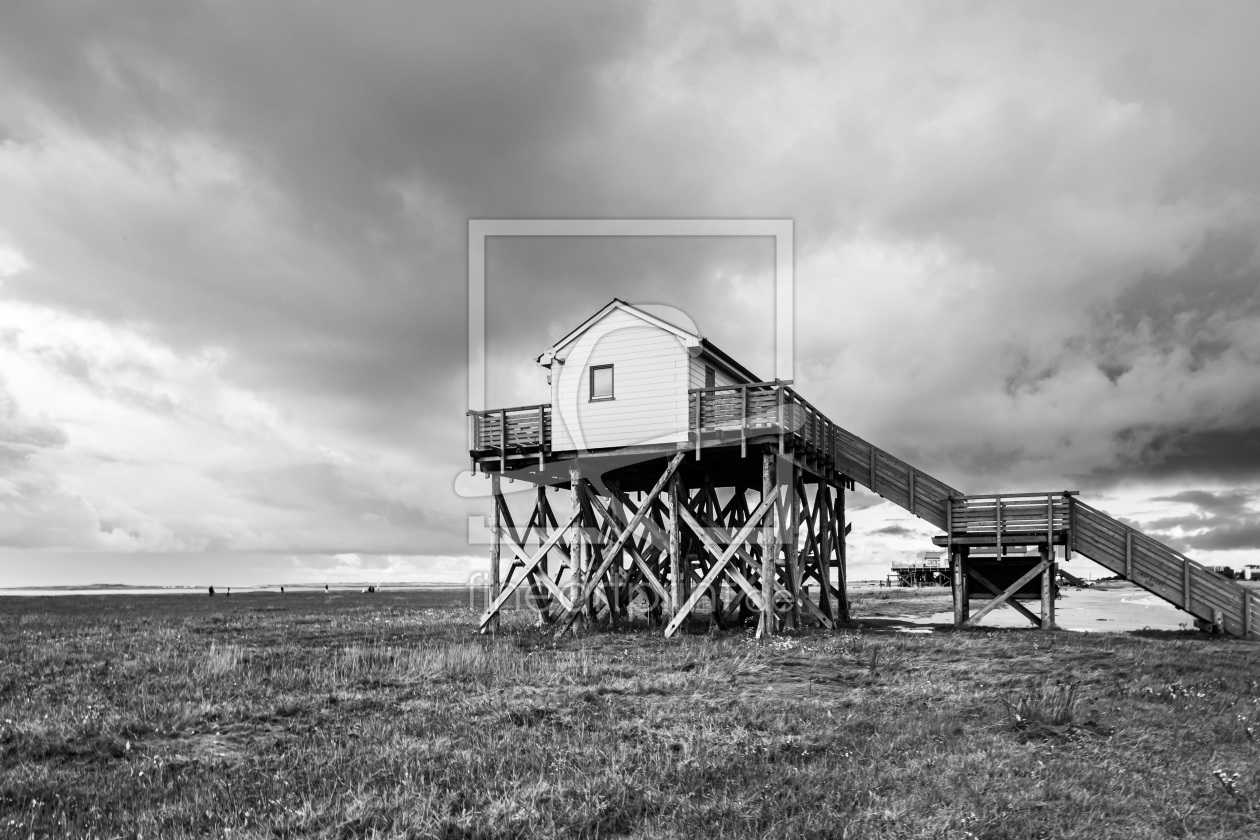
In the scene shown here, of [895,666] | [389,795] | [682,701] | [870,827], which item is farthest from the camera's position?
[895,666]

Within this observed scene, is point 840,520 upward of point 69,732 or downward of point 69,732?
upward

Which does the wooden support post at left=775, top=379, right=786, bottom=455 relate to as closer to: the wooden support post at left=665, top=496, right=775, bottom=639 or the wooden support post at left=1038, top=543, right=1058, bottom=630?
the wooden support post at left=665, top=496, right=775, bottom=639

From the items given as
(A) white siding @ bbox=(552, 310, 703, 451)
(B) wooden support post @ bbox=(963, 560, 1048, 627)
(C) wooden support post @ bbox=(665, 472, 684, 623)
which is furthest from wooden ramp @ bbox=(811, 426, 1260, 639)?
(A) white siding @ bbox=(552, 310, 703, 451)

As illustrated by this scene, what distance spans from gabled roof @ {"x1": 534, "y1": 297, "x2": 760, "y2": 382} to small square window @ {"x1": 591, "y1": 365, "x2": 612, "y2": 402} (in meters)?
1.31

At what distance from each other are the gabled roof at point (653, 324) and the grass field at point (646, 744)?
8917mm

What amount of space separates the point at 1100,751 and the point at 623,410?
1612cm

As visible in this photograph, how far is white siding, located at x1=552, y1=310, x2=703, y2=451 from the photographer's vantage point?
81.8 feet

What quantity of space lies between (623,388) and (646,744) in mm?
14814

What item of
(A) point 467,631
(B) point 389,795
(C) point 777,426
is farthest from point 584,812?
(A) point 467,631

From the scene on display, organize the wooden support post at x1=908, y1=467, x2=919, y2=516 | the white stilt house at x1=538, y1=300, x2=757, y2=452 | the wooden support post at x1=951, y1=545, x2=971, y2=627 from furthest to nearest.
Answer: the wooden support post at x1=908, y1=467, x2=919, y2=516 → the wooden support post at x1=951, y1=545, x2=971, y2=627 → the white stilt house at x1=538, y1=300, x2=757, y2=452

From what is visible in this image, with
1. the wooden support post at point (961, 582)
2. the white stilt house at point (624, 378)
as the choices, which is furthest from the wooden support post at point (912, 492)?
the white stilt house at point (624, 378)

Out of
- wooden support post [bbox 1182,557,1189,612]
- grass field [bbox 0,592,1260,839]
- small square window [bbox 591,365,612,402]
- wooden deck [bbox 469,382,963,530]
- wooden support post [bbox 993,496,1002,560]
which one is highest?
small square window [bbox 591,365,612,402]

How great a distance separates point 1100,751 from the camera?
1136 cm

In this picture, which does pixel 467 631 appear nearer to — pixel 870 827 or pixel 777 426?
pixel 777 426
